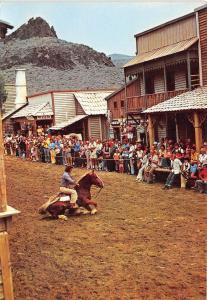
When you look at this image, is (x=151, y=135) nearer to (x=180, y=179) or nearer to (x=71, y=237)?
(x=180, y=179)

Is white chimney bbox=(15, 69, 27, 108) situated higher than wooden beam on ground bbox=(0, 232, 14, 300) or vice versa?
white chimney bbox=(15, 69, 27, 108)

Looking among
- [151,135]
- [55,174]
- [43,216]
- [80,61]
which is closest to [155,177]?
[151,135]

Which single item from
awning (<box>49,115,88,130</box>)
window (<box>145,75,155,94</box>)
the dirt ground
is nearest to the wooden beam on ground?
the dirt ground

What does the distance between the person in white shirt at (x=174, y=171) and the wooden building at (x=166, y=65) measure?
593 cm

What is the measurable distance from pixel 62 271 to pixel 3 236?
7.24ft

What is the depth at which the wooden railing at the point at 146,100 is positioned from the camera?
24.3 m

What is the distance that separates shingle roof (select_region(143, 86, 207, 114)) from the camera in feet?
64.6

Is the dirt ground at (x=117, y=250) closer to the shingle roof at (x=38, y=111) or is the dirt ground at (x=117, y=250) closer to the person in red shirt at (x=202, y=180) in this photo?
the person in red shirt at (x=202, y=180)

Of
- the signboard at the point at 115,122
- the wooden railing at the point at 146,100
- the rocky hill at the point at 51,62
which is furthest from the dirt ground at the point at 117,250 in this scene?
the rocky hill at the point at 51,62

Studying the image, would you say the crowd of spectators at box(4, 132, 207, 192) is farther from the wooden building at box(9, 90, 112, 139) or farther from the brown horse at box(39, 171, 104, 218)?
the wooden building at box(9, 90, 112, 139)

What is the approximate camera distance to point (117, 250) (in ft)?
33.5

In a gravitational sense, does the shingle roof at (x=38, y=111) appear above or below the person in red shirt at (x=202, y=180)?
above

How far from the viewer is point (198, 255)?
9.59 meters

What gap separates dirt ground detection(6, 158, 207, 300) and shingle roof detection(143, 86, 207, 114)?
4.49 m
